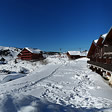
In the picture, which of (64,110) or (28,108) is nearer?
Answer: (28,108)

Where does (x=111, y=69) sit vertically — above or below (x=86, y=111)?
above

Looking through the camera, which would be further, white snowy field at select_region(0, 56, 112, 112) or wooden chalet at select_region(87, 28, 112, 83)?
wooden chalet at select_region(87, 28, 112, 83)

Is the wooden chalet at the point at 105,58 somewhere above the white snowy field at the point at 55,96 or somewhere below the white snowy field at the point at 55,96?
above

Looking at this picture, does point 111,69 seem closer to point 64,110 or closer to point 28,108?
point 64,110

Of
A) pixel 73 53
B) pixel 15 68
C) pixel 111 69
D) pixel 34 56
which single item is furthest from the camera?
pixel 73 53

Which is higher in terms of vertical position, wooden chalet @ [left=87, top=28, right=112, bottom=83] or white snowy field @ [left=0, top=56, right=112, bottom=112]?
wooden chalet @ [left=87, top=28, right=112, bottom=83]

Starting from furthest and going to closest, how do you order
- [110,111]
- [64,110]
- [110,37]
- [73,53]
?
[73,53] → [110,37] → [64,110] → [110,111]

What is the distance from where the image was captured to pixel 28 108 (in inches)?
111

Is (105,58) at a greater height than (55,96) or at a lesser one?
greater

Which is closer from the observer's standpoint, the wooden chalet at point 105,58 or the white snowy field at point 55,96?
the white snowy field at point 55,96

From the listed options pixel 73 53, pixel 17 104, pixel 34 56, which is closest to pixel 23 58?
pixel 34 56

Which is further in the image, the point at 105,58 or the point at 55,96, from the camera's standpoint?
the point at 105,58

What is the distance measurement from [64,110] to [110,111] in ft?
4.91

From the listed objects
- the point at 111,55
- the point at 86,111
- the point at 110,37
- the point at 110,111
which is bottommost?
the point at 86,111
